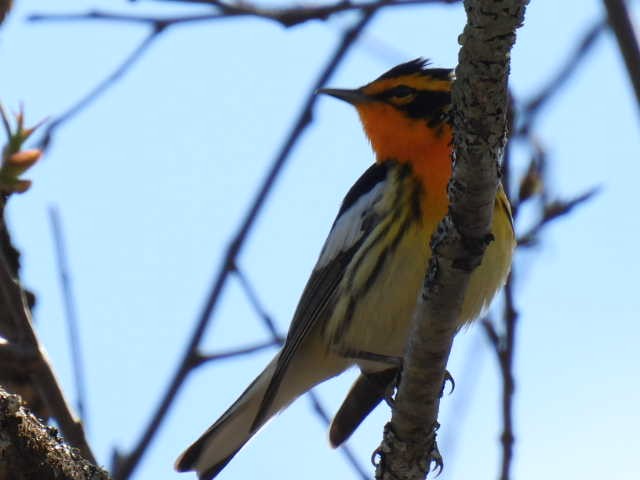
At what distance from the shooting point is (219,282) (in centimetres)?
434

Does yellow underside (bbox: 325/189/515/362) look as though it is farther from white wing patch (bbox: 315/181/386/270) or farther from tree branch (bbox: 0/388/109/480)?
tree branch (bbox: 0/388/109/480)

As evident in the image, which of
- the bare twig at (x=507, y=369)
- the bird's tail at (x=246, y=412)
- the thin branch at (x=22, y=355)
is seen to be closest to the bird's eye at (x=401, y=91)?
the bird's tail at (x=246, y=412)

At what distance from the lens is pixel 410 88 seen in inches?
228

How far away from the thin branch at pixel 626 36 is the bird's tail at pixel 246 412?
9.39 ft

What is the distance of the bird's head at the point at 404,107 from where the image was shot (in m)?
5.50

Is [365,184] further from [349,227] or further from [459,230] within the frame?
[459,230]

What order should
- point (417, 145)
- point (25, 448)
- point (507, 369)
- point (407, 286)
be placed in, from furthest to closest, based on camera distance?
point (417, 145), point (407, 286), point (507, 369), point (25, 448)

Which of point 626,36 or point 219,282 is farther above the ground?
point 626,36

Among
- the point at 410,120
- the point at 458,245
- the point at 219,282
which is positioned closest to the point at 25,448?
the point at 458,245

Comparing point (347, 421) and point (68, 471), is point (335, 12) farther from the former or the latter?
point (68, 471)

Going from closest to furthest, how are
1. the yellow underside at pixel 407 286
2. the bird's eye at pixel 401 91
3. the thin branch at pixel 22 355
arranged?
the thin branch at pixel 22 355 → the yellow underside at pixel 407 286 → the bird's eye at pixel 401 91

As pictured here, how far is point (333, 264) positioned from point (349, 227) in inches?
8.2

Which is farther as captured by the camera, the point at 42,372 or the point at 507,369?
the point at 507,369

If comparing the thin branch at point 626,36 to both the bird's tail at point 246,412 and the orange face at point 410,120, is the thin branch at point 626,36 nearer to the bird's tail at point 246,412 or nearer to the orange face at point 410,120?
the orange face at point 410,120
